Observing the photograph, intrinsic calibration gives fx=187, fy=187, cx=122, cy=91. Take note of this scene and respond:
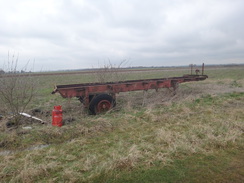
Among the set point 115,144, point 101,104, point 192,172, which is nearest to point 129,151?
point 115,144

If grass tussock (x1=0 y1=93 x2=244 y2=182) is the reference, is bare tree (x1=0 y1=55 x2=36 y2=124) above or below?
above

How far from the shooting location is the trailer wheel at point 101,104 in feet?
23.3

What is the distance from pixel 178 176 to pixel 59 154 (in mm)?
2373

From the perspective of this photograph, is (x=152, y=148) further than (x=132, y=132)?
No

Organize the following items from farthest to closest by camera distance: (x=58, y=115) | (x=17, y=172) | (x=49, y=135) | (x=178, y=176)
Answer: (x=58, y=115), (x=49, y=135), (x=17, y=172), (x=178, y=176)

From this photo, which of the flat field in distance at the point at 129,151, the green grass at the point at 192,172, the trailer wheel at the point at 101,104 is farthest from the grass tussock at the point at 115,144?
the trailer wheel at the point at 101,104

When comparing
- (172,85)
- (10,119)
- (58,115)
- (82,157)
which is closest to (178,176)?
(82,157)

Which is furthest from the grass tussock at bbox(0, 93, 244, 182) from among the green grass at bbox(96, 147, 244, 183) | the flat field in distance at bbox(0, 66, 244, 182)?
the green grass at bbox(96, 147, 244, 183)

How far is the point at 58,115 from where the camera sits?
561cm

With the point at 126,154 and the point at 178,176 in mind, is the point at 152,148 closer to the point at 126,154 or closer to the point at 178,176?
the point at 126,154

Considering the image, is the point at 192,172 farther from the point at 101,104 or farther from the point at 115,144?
the point at 101,104

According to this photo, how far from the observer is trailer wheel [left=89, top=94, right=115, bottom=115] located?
7.11 m

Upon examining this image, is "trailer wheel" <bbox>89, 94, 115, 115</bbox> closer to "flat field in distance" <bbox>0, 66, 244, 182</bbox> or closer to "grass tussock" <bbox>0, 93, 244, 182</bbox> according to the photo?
"flat field in distance" <bbox>0, 66, 244, 182</bbox>

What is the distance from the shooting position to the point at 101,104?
7238mm
